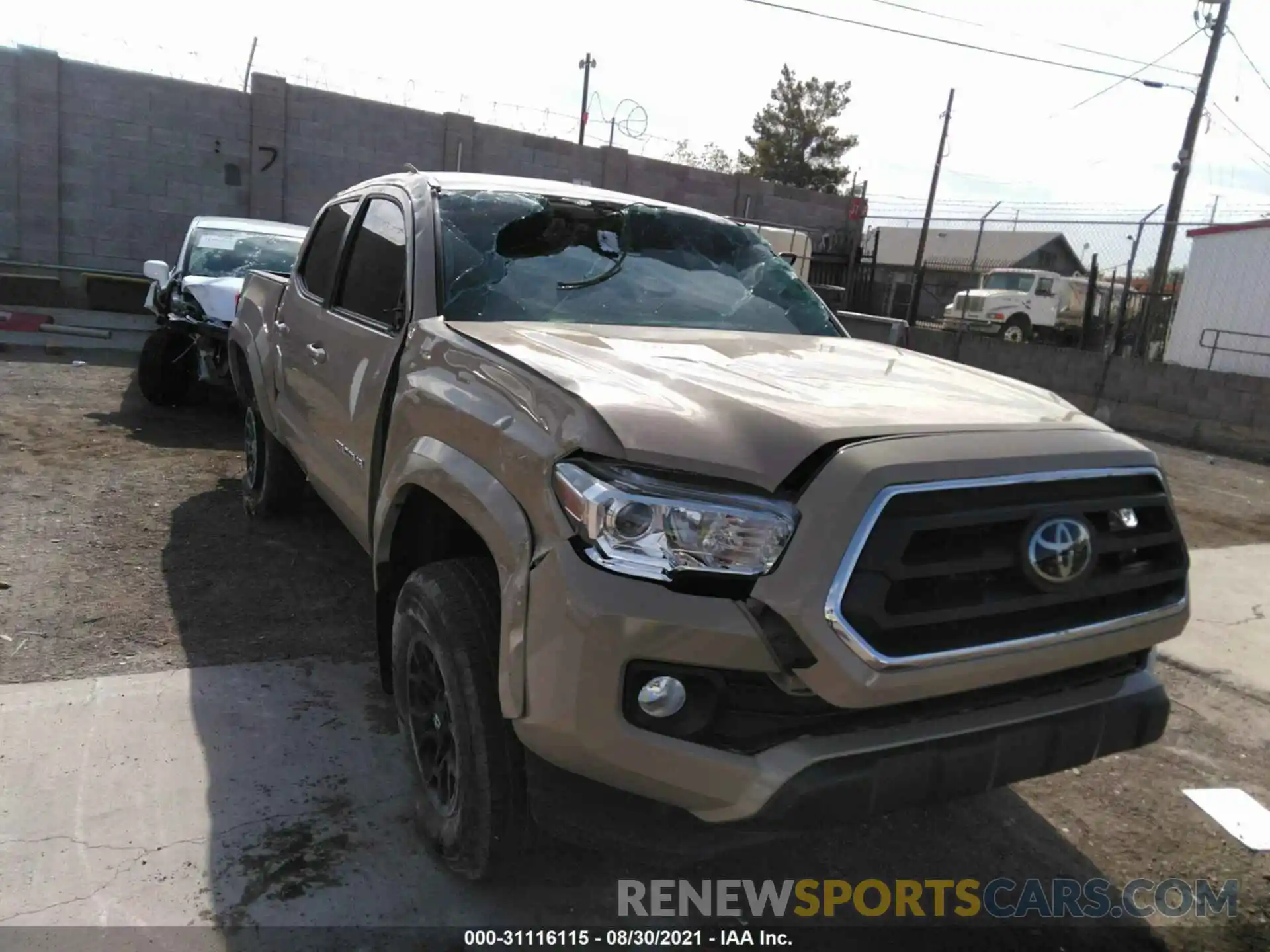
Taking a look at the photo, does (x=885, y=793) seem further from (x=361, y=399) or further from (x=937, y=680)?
(x=361, y=399)

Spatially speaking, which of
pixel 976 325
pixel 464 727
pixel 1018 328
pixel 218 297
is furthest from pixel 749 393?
pixel 1018 328

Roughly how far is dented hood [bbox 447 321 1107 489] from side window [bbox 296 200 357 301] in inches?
58.5

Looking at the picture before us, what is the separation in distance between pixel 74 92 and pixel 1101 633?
17645mm

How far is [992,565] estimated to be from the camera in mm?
2080

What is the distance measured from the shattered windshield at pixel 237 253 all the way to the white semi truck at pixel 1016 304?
14.8 meters

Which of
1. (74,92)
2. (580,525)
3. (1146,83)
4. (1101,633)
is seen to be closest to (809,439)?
(580,525)

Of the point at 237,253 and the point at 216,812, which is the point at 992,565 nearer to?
the point at 216,812

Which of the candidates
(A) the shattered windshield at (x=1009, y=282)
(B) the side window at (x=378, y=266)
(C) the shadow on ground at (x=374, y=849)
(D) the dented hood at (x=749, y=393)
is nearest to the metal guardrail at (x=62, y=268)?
(B) the side window at (x=378, y=266)

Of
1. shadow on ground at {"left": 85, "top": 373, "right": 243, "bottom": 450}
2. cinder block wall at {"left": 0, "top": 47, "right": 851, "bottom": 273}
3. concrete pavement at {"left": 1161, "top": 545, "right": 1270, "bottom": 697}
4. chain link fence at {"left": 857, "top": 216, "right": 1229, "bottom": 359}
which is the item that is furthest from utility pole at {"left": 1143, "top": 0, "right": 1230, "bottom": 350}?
shadow on ground at {"left": 85, "top": 373, "right": 243, "bottom": 450}

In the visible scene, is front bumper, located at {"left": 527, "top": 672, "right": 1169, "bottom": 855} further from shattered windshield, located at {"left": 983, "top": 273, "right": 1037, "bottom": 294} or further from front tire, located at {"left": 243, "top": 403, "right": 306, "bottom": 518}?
shattered windshield, located at {"left": 983, "top": 273, "right": 1037, "bottom": 294}

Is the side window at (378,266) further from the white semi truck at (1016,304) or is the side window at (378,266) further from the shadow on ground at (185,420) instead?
the white semi truck at (1016,304)

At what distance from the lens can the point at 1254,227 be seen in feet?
51.3

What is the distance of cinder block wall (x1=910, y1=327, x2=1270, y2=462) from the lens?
38.2ft

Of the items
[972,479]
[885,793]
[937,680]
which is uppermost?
[972,479]
